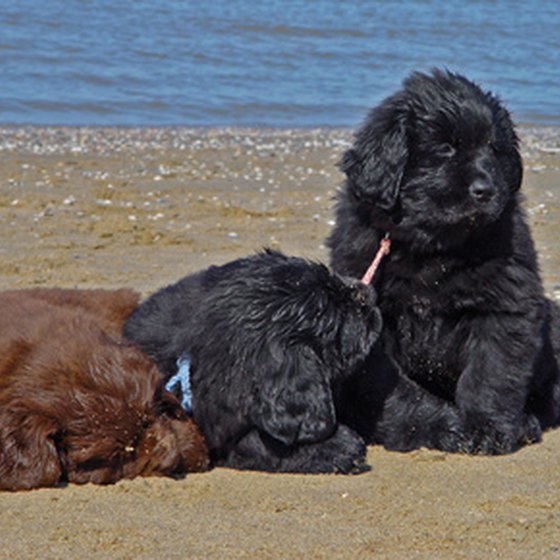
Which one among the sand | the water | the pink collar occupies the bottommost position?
the water

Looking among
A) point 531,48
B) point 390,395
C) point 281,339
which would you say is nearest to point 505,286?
point 390,395

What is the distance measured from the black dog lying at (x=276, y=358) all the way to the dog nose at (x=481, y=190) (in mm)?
609

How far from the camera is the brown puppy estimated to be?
447 cm

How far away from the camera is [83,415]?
4.48 m

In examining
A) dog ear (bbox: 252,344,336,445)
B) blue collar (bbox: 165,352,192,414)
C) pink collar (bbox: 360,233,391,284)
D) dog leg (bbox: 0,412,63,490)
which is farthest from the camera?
pink collar (bbox: 360,233,391,284)

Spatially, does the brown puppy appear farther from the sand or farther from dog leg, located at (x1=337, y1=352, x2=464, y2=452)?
dog leg, located at (x1=337, y1=352, x2=464, y2=452)

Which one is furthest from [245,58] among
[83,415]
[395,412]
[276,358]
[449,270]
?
[83,415]

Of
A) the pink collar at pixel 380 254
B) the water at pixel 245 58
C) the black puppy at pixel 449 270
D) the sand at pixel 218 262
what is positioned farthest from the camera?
the water at pixel 245 58

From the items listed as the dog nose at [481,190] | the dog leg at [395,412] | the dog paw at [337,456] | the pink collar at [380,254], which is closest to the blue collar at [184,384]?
the dog paw at [337,456]

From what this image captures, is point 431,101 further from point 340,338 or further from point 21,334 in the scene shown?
point 21,334

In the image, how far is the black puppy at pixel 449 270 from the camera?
5211 millimetres

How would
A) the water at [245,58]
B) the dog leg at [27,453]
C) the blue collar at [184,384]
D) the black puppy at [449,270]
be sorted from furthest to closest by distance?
the water at [245,58]
the black puppy at [449,270]
the blue collar at [184,384]
the dog leg at [27,453]

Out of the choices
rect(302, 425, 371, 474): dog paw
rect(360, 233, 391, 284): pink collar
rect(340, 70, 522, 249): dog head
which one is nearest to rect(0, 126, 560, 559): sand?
rect(302, 425, 371, 474): dog paw

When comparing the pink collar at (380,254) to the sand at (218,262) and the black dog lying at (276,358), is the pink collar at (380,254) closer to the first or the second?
the black dog lying at (276,358)
